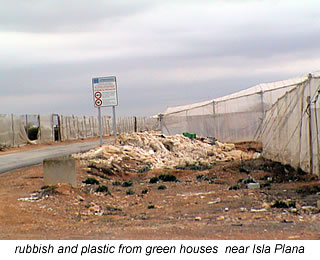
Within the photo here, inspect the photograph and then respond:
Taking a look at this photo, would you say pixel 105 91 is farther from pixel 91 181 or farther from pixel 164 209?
pixel 164 209

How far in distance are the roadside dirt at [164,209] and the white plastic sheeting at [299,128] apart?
0.53 meters

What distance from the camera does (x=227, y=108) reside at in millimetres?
33906

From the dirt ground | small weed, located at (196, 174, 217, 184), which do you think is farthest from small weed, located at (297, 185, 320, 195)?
small weed, located at (196, 174, 217, 184)

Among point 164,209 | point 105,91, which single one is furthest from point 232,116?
point 164,209

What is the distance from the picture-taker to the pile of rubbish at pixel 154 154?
20.7m

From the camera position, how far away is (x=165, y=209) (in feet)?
36.2

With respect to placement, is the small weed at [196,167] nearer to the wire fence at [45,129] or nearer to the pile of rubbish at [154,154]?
the pile of rubbish at [154,154]

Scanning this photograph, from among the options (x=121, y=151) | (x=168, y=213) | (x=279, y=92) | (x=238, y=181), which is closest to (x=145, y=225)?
(x=168, y=213)

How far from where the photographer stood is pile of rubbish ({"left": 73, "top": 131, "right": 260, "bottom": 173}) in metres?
Answer: 20.7

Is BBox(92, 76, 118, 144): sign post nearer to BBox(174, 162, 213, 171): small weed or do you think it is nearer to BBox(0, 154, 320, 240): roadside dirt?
BBox(174, 162, 213, 171): small weed

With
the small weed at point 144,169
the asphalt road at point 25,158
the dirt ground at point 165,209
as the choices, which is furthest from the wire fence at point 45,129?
the dirt ground at point 165,209

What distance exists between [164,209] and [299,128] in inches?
224

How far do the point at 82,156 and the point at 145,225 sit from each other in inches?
498

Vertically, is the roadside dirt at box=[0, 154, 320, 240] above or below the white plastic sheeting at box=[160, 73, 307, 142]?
below
